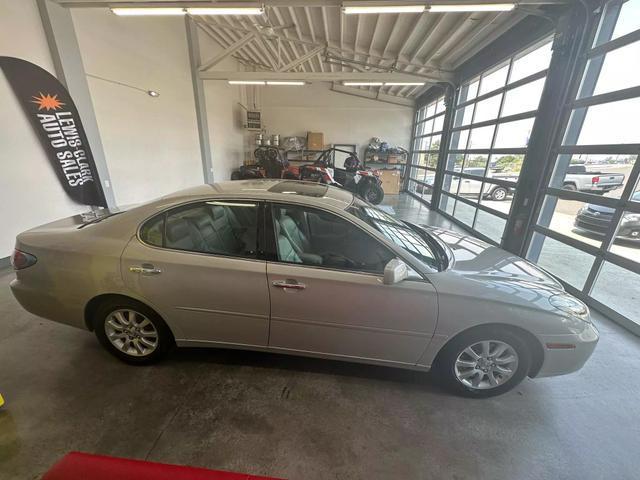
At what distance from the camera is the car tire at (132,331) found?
5.87 feet

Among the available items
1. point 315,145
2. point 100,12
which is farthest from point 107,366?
point 315,145

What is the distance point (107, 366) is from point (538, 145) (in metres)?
5.72

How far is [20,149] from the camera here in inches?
136

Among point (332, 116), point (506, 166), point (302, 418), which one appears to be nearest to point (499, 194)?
point (506, 166)

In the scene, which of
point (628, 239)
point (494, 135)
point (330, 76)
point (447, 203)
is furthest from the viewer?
point (447, 203)

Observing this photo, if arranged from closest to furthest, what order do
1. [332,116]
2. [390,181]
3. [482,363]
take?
[482,363] < [390,181] < [332,116]

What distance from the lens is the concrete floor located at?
4.55 feet

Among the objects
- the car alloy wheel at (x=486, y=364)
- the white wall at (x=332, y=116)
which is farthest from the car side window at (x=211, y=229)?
the white wall at (x=332, y=116)

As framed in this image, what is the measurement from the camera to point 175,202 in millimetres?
1793

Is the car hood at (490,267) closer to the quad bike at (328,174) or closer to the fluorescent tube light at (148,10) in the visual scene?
the fluorescent tube light at (148,10)

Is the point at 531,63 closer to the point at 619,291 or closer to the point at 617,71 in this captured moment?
the point at 617,71

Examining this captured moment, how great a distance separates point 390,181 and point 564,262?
310 inches

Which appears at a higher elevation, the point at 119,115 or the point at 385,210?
the point at 119,115

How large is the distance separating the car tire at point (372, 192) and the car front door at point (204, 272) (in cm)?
753
